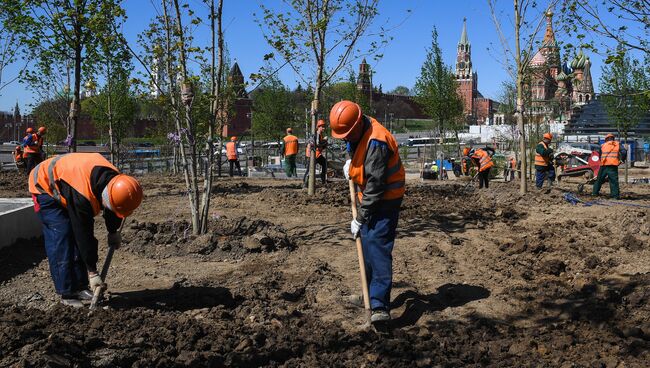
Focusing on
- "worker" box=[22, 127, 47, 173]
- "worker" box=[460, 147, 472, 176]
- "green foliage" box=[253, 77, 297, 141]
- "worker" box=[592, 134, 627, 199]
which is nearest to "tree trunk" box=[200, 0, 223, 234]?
"worker" box=[592, 134, 627, 199]

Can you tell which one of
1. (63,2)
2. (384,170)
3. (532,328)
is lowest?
(532,328)

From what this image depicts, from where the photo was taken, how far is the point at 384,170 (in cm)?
445

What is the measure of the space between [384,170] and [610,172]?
31.7 ft

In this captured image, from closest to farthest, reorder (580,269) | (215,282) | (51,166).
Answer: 1. (51,166)
2. (215,282)
3. (580,269)

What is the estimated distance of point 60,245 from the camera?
4867 mm

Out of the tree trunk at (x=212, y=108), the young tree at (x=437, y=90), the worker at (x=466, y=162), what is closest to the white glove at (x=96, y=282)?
the tree trunk at (x=212, y=108)

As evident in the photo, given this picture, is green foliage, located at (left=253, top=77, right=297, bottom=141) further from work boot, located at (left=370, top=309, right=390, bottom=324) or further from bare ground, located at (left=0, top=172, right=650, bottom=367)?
work boot, located at (left=370, top=309, right=390, bottom=324)

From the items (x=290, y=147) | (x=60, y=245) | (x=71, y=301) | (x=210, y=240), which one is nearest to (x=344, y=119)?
(x=60, y=245)

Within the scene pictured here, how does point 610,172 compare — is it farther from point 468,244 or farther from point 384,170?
point 384,170

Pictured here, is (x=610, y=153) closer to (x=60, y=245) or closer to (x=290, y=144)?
(x=290, y=144)

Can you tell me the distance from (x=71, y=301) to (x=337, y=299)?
2272mm

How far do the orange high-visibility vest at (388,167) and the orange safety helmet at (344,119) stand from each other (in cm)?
14

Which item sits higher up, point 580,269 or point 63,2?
point 63,2

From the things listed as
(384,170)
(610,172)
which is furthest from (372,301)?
(610,172)
